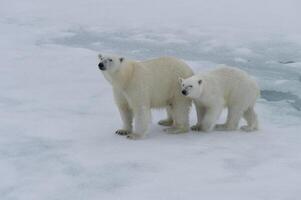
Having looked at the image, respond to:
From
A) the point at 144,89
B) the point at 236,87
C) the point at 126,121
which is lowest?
the point at 126,121

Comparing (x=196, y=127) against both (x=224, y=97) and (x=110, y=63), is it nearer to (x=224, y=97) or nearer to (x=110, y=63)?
(x=224, y=97)

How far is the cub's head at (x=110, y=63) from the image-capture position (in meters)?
5.81

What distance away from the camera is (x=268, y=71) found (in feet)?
31.1

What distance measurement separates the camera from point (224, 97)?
646 cm

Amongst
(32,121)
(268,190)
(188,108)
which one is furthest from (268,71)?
(268,190)

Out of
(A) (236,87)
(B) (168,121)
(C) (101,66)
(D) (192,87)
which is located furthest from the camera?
(B) (168,121)

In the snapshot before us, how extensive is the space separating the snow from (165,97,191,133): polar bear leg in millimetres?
146

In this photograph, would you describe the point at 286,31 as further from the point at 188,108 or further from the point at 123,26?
the point at 188,108

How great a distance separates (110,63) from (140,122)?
721 mm

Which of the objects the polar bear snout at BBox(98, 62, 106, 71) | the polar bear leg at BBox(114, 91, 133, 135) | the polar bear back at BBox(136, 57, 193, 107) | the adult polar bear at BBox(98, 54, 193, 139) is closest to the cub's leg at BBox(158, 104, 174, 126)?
the adult polar bear at BBox(98, 54, 193, 139)

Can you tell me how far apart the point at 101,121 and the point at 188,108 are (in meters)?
1.12

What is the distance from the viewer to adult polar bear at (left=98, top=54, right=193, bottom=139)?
5965 mm

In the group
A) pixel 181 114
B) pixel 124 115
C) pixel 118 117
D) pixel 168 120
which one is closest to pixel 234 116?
pixel 181 114

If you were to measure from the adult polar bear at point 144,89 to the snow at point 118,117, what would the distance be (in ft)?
0.74
